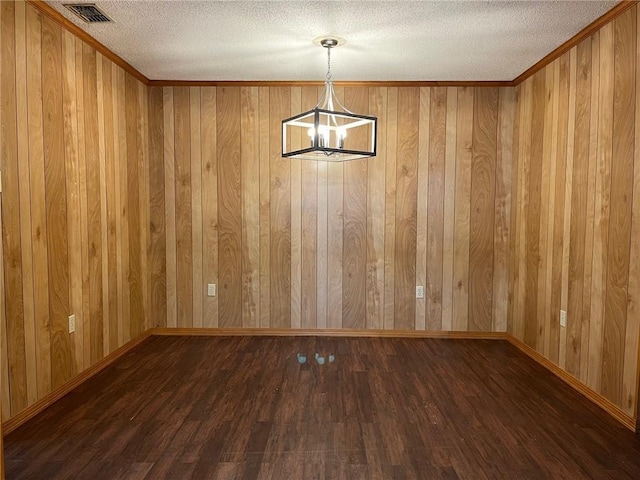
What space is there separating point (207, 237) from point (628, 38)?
374cm

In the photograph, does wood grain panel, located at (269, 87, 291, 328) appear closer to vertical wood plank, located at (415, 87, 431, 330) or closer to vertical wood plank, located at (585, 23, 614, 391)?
vertical wood plank, located at (415, 87, 431, 330)

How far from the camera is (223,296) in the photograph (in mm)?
4473

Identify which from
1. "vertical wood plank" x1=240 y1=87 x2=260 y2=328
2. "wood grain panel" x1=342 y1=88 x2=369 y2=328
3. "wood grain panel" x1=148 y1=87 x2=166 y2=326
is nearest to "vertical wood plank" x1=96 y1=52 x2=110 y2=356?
"wood grain panel" x1=148 y1=87 x2=166 y2=326

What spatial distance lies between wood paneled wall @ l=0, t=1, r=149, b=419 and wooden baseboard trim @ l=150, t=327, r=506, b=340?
0.55 meters

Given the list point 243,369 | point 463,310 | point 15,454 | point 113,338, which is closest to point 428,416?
point 243,369

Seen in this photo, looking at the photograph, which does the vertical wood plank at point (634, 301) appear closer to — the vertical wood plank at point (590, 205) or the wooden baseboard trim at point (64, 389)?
the vertical wood plank at point (590, 205)

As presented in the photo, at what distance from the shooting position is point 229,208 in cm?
441

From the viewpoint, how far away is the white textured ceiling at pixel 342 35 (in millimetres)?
2746

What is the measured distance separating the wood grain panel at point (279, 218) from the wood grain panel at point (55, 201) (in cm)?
192

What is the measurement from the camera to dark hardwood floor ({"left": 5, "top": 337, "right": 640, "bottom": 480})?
2166mm

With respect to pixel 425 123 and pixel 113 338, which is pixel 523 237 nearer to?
pixel 425 123

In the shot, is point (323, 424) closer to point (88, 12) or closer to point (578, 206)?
point (578, 206)

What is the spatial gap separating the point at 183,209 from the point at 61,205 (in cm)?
152

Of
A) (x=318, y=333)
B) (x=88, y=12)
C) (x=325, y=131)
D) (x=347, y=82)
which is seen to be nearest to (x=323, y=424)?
(x=325, y=131)
